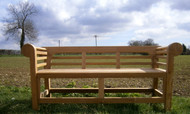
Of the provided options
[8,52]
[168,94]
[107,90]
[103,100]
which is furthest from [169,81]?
[8,52]

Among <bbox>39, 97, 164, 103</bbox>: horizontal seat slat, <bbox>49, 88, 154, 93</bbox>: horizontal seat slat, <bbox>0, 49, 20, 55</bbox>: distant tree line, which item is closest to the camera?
<bbox>39, 97, 164, 103</bbox>: horizontal seat slat

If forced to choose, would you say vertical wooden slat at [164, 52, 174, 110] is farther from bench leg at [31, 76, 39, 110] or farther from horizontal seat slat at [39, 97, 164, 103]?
bench leg at [31, 76, 39, 110]

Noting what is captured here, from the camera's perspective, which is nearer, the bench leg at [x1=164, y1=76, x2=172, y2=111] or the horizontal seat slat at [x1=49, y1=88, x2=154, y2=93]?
the bench leg at [x1=164, y1=76, x2=172, y2=111]

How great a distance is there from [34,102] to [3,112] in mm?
553

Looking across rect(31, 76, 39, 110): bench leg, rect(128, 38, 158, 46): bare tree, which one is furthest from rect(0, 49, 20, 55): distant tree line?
rect(31, 76, 39, 110): bench leg

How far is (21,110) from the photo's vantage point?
9.50 ft

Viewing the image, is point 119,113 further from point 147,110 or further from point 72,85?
point 72,85

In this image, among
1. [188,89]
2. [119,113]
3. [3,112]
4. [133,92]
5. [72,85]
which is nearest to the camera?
[119,113]

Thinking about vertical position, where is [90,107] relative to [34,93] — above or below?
below

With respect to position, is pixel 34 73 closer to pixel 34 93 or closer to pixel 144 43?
pixel 34 93

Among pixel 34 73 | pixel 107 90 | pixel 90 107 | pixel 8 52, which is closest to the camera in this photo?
pixel 34 73

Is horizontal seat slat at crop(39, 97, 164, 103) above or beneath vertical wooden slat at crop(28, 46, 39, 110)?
beneath

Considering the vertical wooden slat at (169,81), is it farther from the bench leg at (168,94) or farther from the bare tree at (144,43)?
the bare tree at (144,43)

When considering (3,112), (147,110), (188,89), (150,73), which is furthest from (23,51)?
(188,89)
